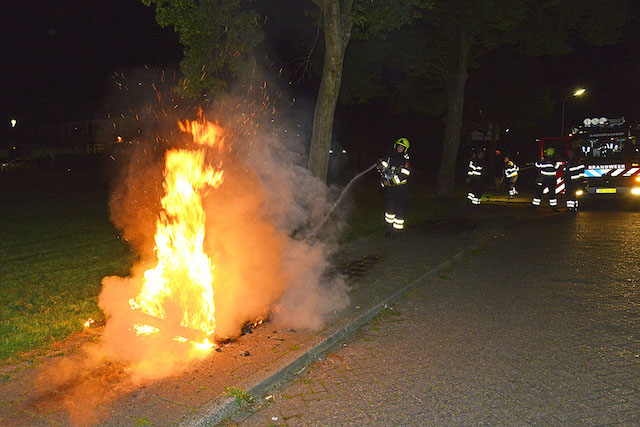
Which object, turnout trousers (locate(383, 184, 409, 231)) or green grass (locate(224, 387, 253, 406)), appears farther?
turnout trousers (locate(383, 184, 409, 231))

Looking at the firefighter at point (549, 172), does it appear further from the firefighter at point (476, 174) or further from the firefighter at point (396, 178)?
the firefighter at point (396, 178)

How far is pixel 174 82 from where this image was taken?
11.5 metres

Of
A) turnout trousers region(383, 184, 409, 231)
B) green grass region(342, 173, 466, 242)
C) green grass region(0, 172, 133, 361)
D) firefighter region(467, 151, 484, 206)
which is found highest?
firefighter region(467, 151, 484, 206)

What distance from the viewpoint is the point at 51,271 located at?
7605mm

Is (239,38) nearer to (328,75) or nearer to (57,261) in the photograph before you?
(328,75)

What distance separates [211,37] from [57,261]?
521 centimetres

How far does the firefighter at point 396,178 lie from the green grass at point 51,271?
201 inches

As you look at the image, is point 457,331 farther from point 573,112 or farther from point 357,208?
point 573,112

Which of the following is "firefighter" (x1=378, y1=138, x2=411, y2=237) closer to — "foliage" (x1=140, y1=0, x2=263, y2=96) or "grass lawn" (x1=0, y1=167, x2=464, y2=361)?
"grass lawn" (x1=0, y1=167, x2=464, y2=361)

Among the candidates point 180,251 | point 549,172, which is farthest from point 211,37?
point 549,172

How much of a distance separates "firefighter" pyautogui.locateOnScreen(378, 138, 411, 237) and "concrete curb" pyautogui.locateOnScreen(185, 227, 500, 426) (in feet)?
12.0

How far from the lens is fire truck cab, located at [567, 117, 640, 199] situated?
16672 mm

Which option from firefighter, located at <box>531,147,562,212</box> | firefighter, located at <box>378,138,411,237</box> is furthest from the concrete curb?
firefighter, located at <box>531,147,562,212</box>

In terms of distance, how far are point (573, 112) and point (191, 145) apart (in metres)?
48.9
